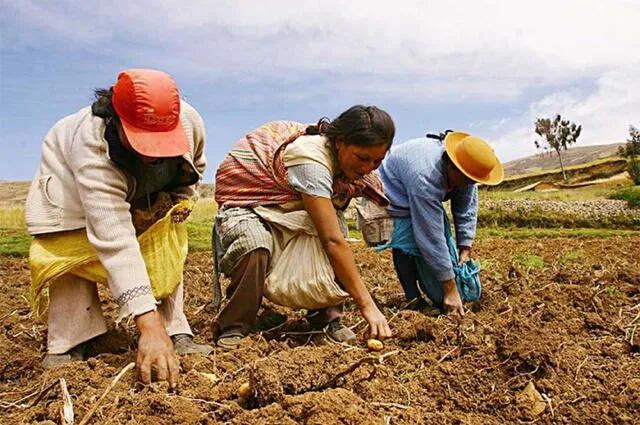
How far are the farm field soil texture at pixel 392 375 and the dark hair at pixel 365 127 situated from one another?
880 millimetres

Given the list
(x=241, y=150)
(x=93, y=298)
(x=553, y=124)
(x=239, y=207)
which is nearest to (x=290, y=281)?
(x=239, y=207)

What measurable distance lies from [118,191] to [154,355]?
68 centimetres

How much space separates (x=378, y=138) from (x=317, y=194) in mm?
360

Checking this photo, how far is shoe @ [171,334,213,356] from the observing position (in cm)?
283

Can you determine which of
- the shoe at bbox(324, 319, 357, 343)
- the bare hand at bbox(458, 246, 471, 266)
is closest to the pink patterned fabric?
the shoe at bbox(324, 319, 357, 343)

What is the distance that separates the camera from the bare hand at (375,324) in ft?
8.95

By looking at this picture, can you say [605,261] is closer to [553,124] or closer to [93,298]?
[93,298]

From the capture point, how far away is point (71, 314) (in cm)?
280

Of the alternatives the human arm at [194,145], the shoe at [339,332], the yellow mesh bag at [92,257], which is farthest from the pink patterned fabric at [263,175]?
the shoe at [339,332]

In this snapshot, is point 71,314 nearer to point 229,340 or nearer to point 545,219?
point 229,340

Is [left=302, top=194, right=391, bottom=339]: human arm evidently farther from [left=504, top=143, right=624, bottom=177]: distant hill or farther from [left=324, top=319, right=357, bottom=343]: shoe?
[left=504, top=143, right=624, bottom=177]: distant hill

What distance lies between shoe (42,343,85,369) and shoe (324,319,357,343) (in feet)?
3.75

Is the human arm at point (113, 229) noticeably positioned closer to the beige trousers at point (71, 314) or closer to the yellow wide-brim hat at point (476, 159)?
the beige trousers at point (71, 314)

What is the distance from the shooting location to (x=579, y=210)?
1380 cm
